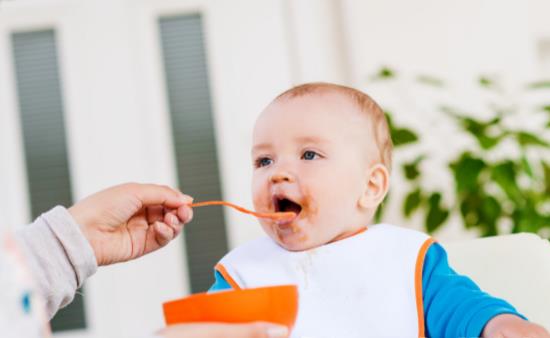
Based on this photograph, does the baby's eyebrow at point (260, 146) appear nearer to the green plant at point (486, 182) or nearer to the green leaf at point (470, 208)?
the green plant at point (486, 182)

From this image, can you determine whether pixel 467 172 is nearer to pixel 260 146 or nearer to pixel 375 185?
pixel 375 185

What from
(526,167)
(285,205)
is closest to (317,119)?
(285,205)

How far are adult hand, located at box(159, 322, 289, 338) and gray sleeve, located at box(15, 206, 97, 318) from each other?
411 millimetres

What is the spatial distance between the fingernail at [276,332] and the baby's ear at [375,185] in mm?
481

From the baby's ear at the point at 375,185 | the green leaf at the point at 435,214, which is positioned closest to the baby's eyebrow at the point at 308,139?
the baby's ear at the point at 375,185

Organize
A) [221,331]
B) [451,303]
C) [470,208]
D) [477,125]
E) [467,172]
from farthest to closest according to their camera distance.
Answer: [470,208] < [477,125] < [467,172] < [451,303] < [221,331]

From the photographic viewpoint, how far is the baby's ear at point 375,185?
108cm

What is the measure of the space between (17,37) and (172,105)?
863 mm

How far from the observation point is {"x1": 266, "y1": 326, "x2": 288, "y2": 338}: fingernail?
0.60 meters

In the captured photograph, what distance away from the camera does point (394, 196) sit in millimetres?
2885

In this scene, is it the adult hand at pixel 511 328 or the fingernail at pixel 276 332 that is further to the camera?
the adult hand at pixel 511 328

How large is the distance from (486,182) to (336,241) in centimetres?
164

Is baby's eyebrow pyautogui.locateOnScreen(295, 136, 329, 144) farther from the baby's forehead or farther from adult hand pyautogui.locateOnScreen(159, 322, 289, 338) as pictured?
adult hand pyautogui.locateOnScreen(159, 322, 289, 338)

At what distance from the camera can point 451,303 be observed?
911mm
